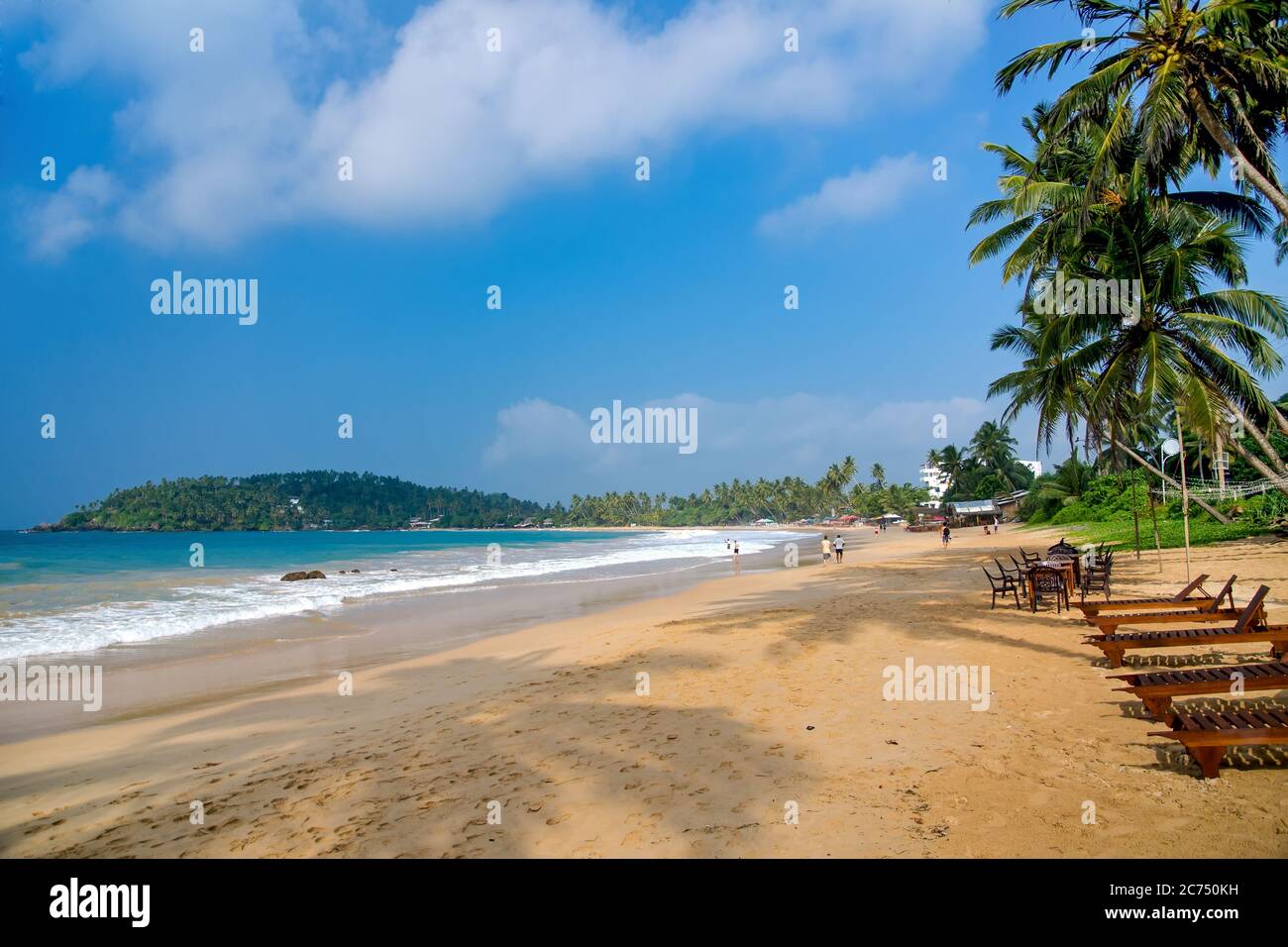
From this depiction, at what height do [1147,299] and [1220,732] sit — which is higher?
[1147,299]

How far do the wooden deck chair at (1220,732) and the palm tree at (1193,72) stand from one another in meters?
8.18

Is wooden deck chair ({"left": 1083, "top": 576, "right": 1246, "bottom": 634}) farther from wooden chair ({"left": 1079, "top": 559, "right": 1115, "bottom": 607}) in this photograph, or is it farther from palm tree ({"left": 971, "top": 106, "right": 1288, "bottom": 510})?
palm tree ({"left": 971, "top": 106, "right": 1288, "bottom": 510})

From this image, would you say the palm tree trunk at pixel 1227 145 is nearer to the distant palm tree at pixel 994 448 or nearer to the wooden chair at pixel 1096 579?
the wooden chair at pixel 1096 579

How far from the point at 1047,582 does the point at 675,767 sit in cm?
908

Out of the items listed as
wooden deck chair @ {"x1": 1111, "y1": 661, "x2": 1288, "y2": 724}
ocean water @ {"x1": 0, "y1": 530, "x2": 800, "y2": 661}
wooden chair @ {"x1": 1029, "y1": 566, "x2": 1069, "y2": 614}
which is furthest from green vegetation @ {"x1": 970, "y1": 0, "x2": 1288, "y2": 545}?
ocean water @ {"x1": 0, "y1": 530, "x2": 800, "y2": 661}

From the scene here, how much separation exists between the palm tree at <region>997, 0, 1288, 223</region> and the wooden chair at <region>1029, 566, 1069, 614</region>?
5.76 m

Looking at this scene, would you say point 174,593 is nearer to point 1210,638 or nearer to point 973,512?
point 1210,638

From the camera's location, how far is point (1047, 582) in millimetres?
11211

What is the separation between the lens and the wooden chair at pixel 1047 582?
35.3 ft

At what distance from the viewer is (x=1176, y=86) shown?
9.23 meters

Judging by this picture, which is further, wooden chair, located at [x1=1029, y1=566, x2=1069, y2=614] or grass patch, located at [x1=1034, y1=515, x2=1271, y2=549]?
grass patch, located at [x1=1034, y1=515, x2=1271, y2=549]

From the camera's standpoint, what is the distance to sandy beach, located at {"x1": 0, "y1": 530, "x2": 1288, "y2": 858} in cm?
374

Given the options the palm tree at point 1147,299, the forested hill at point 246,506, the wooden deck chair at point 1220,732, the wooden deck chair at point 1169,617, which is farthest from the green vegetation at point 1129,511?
the forested hill at point 246,506

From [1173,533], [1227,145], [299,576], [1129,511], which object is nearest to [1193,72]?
[1227,145]
